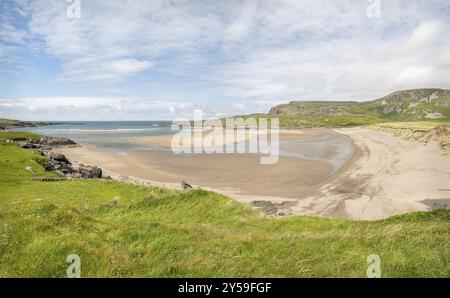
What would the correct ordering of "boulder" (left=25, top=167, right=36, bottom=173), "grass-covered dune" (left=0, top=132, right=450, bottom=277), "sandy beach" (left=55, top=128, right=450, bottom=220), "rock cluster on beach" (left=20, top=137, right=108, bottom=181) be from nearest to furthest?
"grass-covered dune" (left=0, top=132, right=450, bottom=277), "sandy beach" (left=55, top=128, right=450, bottom=220), "boulder" (left=25, top=167, right=36, bottom=173), "rock cluster on beach" (left=20, top=137, right=108, bottom=181)

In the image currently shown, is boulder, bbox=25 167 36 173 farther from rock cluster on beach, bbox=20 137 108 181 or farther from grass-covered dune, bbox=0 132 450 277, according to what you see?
grass-covered dune, bbox=0 132 450 277

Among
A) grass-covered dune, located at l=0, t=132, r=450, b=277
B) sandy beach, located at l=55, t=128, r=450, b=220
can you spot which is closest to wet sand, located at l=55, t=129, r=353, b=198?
sandy beach, located at l=55, t=128, r=450, b=220

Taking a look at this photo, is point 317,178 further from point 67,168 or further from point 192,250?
point 67,168

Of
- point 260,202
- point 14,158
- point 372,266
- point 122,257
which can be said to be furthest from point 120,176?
point 372,266

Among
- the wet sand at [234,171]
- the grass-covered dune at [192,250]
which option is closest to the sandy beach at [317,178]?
the wet sand at [234,171]

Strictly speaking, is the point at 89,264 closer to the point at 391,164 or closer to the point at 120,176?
the point at 120,176

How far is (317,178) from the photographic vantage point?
3978cm

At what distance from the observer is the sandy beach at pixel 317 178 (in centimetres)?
2772

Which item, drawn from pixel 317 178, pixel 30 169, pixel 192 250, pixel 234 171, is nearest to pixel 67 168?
pixel 30 169

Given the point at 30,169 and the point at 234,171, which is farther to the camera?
the point at 234,171

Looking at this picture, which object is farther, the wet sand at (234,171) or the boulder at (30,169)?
the wet sand at (234,171)

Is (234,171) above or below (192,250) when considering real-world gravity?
below

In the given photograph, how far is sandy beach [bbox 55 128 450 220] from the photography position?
90.9 ft

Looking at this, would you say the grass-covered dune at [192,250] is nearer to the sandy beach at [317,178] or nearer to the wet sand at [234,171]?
the sandy beach at [317,178]
